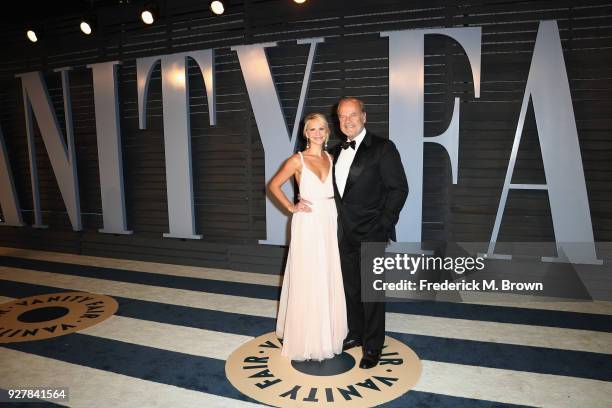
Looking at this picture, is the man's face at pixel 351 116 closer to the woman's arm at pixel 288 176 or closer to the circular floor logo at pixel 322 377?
the woman's arm at pixel 288 176

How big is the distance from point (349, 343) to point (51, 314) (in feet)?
9.48

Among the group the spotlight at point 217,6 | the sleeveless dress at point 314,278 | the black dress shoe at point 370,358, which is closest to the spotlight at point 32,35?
the spotlight at point 217,6

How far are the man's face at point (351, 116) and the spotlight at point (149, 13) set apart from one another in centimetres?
390

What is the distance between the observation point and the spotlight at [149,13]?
5598 millimetres

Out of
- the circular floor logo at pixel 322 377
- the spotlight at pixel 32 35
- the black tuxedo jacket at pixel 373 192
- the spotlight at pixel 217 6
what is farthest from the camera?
the spotlight at pixel 32 35

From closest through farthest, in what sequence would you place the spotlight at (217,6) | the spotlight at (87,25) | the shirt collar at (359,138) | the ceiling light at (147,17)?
1. the shirt collar at (359,138)
2. the spotlight at (217,6)
3. the ceiling light at (147,17)
4. the spotlight at (87,25)

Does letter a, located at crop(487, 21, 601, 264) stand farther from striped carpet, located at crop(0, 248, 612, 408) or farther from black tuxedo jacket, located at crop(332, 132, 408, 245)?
black tuxedo jacket, located at crop(332, 132, 408, 245)

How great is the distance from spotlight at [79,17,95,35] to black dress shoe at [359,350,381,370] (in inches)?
225

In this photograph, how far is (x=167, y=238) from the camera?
6031mm

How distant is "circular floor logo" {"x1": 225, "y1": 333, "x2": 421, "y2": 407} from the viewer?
8.57ft

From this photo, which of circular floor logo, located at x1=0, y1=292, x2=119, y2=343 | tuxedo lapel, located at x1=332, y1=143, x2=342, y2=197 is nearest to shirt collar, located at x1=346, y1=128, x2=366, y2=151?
tuxedo lapel, located at x1=332, y1=143, x2=342, y2=197

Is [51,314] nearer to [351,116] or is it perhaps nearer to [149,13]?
[351,116]

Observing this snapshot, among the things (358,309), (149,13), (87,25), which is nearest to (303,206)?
(358,309)

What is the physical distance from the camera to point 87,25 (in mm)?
5984
